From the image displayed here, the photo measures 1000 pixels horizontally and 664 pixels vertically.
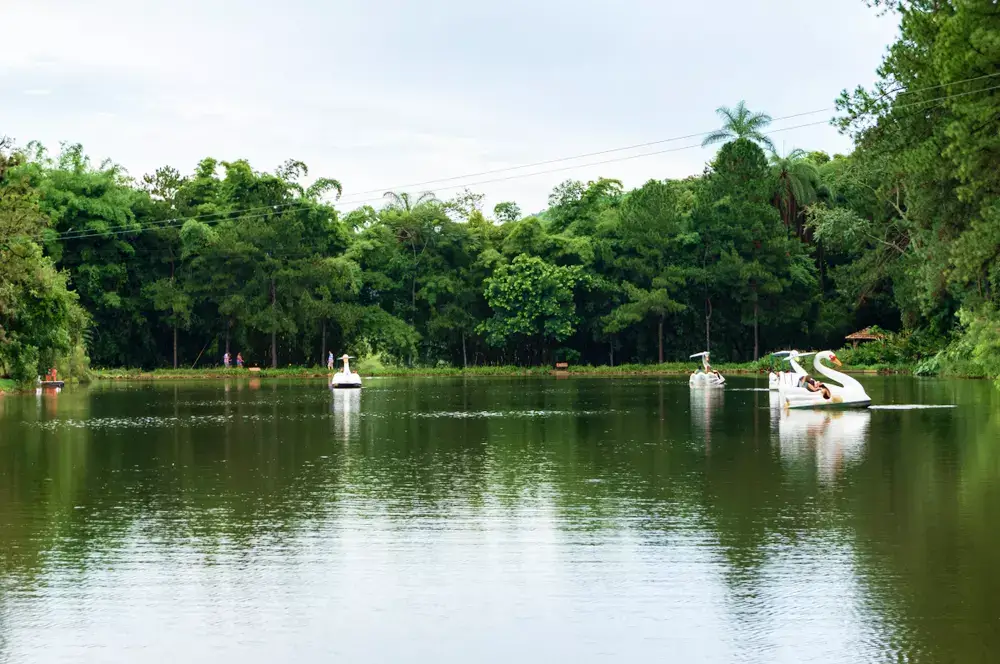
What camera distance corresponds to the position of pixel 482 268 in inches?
2931

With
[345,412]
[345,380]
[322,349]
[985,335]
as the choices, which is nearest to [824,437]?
[985,335]

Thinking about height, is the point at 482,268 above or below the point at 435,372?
above

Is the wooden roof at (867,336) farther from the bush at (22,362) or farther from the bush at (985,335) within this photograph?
the bush at (22,362)

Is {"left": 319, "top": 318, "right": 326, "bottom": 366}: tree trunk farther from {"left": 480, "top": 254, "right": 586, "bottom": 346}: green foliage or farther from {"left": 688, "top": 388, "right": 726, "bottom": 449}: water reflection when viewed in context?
{"left": 688, "top": 388, "right": 726, "bottom": 449}: water reflection

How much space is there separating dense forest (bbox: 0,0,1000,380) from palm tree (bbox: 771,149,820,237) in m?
0.13

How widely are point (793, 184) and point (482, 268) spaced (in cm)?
1895

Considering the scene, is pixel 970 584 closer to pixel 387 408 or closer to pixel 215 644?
pixel 215 644

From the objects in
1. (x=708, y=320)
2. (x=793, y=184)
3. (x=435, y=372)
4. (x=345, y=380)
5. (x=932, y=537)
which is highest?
(x=793, y=184)

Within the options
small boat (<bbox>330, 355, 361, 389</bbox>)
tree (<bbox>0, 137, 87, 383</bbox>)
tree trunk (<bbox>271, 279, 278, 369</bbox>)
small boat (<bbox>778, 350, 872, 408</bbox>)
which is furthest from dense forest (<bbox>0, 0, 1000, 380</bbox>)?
small boat (<bbox>778, 350, 872, 408</bbox>)

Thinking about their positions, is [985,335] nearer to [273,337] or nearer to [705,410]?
[705,410]

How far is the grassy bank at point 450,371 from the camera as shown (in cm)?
A: 6700

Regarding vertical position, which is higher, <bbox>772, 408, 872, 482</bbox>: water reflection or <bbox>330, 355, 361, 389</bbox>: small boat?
<bbox>330, 355, 361, 389</bbox>: small boat

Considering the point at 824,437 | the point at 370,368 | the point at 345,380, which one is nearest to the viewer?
the point at 824,437

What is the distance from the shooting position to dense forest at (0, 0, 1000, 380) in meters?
68.9
